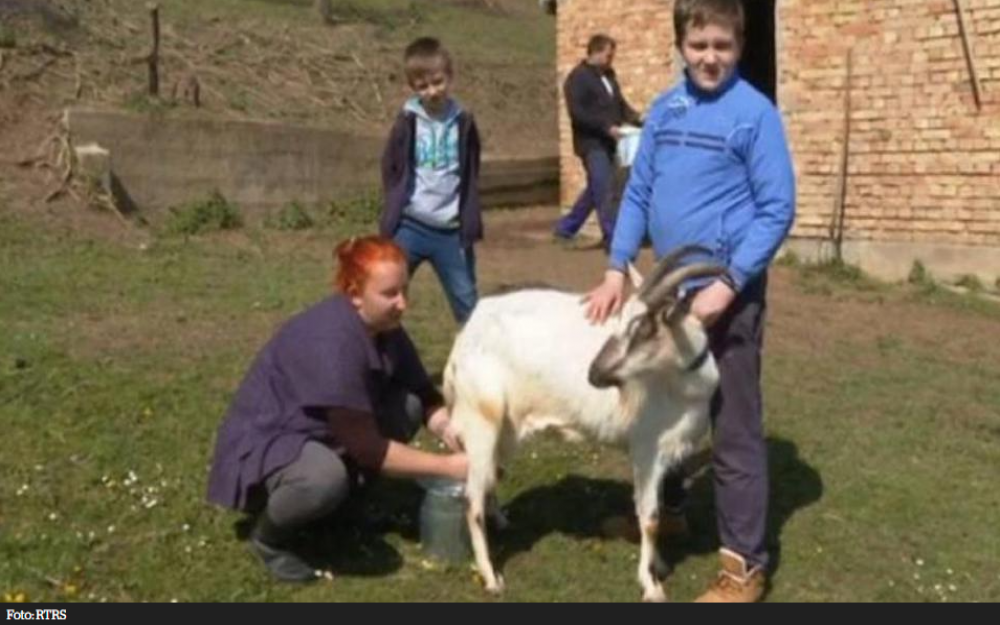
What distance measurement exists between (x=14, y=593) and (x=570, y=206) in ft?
35.5

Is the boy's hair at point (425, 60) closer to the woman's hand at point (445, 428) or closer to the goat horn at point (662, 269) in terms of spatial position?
the woman's hand at point (445, 428)

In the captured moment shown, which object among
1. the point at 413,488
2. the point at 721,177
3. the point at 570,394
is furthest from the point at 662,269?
the point at 413,488

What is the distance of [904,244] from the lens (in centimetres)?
1258

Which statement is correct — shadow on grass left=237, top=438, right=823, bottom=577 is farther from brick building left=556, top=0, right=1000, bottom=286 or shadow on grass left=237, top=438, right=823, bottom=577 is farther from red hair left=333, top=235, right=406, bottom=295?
brick building left=556, top=0, right=1000, bottom=286

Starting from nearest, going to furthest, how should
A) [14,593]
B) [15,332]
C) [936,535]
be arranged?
[14,593] → [936,535] → [15,332]

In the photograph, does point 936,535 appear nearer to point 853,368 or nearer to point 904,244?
point 853,368

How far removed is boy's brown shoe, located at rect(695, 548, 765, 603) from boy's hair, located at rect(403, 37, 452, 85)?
275 centimetres

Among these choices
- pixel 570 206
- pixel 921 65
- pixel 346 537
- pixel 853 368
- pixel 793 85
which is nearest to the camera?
pixel 346 537

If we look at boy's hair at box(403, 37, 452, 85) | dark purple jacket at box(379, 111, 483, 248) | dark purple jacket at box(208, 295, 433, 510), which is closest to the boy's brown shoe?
dark purple jacket at box(208, 295, 433, 510)

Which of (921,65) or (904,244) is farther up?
(921,65)

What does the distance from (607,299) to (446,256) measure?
210 centimetres

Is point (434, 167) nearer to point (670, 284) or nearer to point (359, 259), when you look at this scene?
point (359, 259)

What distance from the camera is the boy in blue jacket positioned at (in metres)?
4.97

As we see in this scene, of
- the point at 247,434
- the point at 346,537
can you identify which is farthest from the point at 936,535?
the point at 247,434
